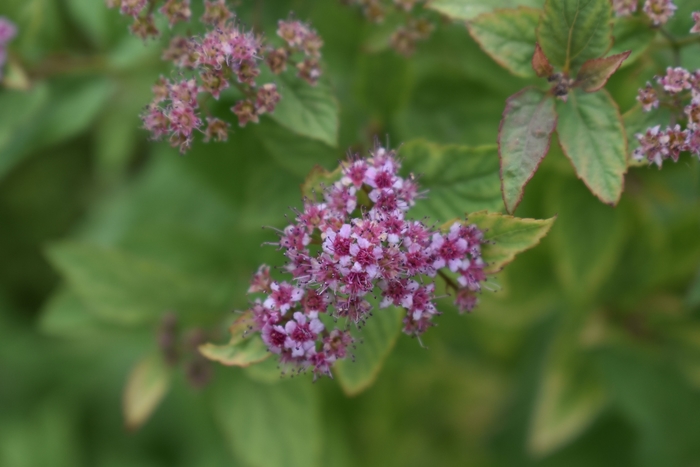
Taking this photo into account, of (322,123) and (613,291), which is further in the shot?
(613,291)

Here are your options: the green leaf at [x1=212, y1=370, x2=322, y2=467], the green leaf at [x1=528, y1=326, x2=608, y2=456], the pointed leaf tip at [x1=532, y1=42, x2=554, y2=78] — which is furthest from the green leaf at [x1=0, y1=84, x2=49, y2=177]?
the green leaf at [x1=528, y1=326, x2=608, y2=456]

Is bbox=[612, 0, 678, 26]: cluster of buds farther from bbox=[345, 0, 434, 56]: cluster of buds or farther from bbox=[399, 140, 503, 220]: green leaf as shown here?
bbox=[345, 0, 434, 56]: cluster of buds

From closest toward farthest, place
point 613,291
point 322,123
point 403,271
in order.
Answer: point 403,271, point 322,123, point 613,291

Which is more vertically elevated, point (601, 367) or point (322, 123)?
point (322, 123)

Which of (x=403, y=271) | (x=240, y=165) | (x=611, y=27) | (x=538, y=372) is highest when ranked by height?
(x=611, y=27)

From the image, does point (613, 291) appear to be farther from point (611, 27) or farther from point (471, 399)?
point (611, 27)

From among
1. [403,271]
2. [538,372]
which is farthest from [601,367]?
[403,271]

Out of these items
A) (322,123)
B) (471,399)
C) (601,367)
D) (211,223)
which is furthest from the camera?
(471,399)
